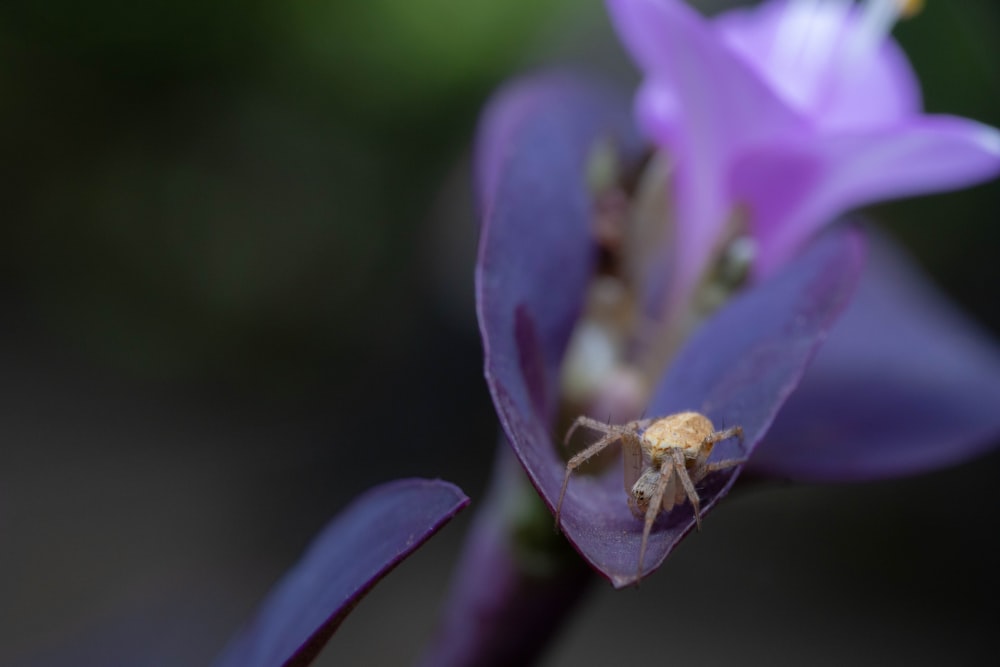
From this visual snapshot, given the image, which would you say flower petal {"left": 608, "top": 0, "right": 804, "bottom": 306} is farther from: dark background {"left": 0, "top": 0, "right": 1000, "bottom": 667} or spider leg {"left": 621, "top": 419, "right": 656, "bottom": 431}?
dark background {"left": 0, "top": 0, "right": 1000, "bottom": 667}

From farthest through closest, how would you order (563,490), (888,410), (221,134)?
(221,134) < (888,410) < (563,490)

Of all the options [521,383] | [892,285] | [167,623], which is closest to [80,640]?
[167,623]

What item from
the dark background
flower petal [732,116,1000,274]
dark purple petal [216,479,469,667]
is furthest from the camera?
the dark background

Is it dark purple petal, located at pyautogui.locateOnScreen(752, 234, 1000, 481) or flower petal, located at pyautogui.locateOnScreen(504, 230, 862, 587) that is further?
dark purple petal, located at pyautogui.locateOnScreen(752, 234, 1000, 481)

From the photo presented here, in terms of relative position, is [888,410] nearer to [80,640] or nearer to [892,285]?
[892,285]

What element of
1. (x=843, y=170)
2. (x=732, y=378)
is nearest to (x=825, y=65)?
(x=843, y=170)

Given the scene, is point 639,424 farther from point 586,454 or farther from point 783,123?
point 783,123

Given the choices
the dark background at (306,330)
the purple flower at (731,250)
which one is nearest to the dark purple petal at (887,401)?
the purple flower at (731,250)

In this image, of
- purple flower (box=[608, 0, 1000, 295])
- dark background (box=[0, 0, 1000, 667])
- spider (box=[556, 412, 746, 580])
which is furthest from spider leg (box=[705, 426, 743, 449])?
dark background (box=[0, 0, 1000, 667])
